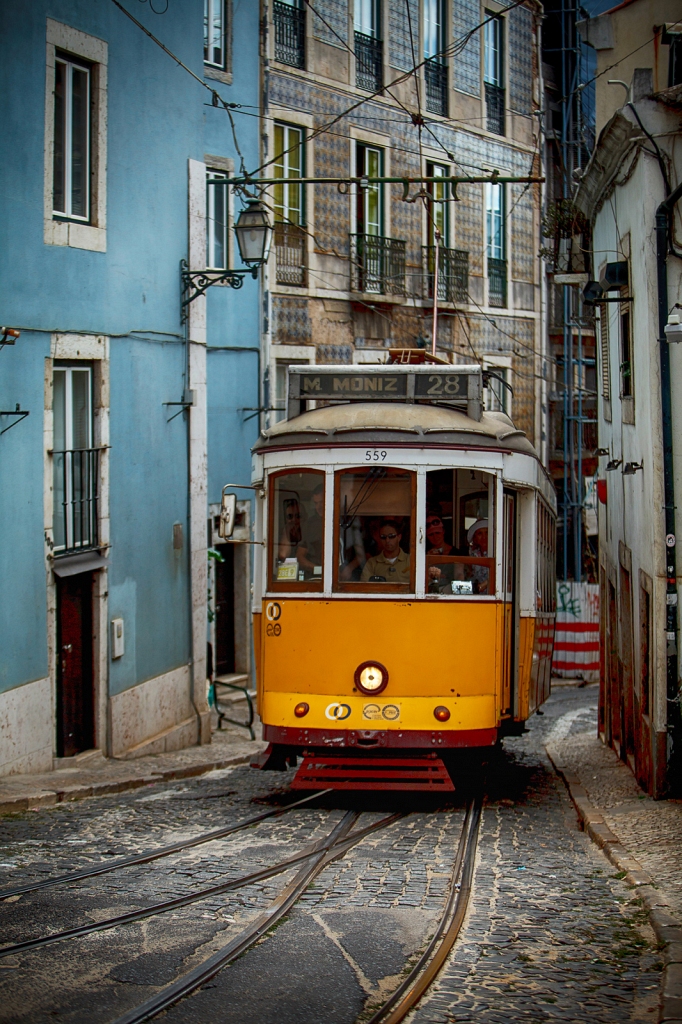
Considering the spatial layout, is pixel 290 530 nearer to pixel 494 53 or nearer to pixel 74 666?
pixel 74 666

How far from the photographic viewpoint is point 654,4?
1355cm

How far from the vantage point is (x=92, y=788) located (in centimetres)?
1123

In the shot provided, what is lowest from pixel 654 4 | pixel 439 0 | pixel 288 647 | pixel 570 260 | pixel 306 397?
pixel 288 647

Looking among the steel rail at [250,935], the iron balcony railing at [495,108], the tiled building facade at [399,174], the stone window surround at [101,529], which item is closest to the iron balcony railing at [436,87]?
the tiled building facade at [399,174]

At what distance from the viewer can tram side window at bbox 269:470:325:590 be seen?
10391 mm

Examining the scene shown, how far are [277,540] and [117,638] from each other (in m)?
3.63

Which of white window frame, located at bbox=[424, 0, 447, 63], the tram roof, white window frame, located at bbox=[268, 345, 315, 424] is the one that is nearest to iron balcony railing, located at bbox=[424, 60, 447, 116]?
white window frame, located at bbox=[424, 0, 447, 63]

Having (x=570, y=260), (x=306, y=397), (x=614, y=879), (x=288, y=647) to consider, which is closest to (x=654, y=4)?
(x=570, y=260)

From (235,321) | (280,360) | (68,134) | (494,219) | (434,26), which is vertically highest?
(434,26)

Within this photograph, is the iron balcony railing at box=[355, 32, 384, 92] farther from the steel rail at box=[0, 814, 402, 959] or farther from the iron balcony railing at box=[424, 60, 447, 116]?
the steel rail at box=[0, 814, 402, 959]

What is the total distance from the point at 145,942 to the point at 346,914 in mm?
1204

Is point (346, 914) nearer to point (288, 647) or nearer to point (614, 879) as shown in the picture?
point (614, 879)

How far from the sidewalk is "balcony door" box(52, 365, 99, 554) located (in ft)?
7.02

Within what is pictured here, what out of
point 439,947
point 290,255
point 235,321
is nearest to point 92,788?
point 439,947
